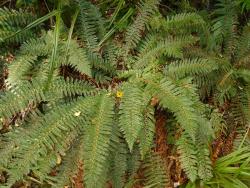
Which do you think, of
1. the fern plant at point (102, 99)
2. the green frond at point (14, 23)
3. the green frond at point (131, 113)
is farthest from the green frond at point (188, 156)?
the green frond at point (14, 23)

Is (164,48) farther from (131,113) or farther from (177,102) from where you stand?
(131,113)

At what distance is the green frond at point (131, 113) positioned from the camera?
3.11 metres

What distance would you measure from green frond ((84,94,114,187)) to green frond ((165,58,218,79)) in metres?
0.64

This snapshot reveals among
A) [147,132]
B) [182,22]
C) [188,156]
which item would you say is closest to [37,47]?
[147,132]

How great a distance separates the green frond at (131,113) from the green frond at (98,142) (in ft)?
0.39

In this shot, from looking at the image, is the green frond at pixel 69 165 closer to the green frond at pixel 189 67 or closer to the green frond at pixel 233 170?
the green frond at pixel 189 67

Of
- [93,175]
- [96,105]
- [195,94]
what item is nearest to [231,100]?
[195,94]

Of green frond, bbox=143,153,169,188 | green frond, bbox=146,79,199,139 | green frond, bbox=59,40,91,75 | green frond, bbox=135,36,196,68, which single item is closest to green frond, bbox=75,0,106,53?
green frond, bbox=59,40,91,75

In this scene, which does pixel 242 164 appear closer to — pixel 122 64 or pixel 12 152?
pixel 122 64

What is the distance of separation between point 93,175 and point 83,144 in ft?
0.92

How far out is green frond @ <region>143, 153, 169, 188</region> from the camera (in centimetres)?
348

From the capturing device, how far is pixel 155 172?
3498mm

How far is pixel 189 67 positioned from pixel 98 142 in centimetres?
108

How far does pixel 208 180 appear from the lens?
3.46 meters
